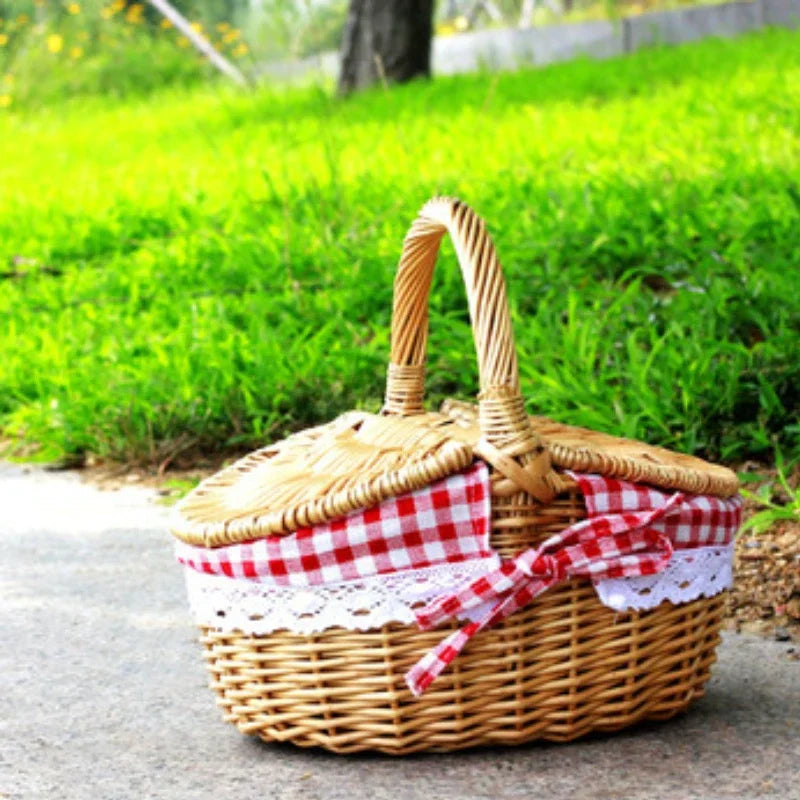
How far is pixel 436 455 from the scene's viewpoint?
2.03m

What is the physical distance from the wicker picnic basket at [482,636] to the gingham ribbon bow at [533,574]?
0.10 ft

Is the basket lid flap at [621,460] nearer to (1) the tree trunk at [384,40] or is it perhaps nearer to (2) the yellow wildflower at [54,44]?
(1) the tree trunk at [384,40]

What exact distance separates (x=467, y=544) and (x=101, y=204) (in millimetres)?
5323

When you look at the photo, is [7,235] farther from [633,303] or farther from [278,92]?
[278,92]

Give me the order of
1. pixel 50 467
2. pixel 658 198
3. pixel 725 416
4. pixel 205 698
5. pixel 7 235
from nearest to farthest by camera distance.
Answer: pixel 205 698 → pixel 725 416 → pixel 50 467 → pixel 658 198 → pixel 7 235

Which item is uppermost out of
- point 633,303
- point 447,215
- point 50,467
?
point 447,215

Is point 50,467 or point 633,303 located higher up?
point 633,303

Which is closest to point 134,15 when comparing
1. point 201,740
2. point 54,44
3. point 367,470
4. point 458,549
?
point 54,44

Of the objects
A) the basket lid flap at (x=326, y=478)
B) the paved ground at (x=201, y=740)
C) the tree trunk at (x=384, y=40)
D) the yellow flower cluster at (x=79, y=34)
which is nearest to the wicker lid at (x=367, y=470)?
the basket lid flap at (x=326, y=478)

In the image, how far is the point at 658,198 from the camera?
17.1 feet

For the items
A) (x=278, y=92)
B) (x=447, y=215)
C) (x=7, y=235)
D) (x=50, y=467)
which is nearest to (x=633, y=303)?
(x=50, y=467)

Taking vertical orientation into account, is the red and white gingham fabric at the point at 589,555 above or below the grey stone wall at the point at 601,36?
below

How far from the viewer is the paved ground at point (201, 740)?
6.66ft

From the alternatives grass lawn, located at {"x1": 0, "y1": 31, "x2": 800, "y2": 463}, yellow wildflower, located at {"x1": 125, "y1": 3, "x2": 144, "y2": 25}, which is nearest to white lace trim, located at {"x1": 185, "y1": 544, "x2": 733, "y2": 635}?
grass lawn, located at {"x1": 0, "y1": 31, "x2": 800, "y2": 463}
